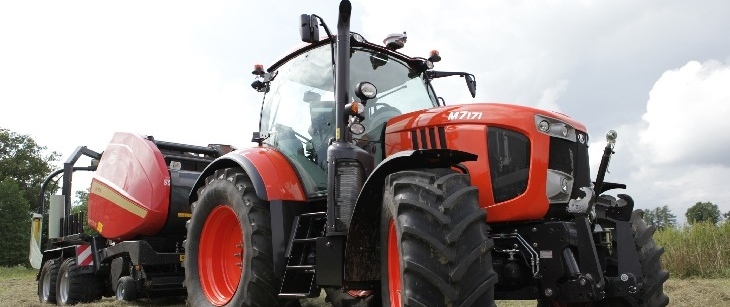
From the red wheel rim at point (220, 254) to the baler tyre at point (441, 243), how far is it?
2.48 meters

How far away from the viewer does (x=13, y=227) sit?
3444 centimetres

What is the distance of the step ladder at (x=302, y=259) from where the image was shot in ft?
15.3

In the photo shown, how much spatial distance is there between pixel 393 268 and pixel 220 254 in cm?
242

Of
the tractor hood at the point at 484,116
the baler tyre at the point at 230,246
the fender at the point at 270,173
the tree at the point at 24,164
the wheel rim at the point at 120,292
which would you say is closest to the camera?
the tractor hood at the point at 484,116

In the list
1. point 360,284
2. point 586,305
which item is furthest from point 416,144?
point 586,305

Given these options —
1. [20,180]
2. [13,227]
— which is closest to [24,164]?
[20,180]

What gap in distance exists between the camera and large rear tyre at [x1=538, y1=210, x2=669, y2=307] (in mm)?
4563

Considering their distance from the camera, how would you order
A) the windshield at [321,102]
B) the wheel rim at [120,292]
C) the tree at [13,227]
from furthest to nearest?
1. the tree at [13,227]
2. the wheel rim at [120,292]
3. the windshield at [321,102]

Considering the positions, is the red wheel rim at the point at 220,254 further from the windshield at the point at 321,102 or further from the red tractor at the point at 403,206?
the windshield at the point at 321,102

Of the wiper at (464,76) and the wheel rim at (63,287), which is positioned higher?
the wiper at (464,76)

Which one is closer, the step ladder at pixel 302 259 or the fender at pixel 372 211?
the fender at pixel 372 211

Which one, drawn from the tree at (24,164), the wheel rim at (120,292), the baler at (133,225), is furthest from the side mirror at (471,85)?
the tree at (24,164)

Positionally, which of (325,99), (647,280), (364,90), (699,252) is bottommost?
(699,252)

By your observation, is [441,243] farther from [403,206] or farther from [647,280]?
[647,280]
